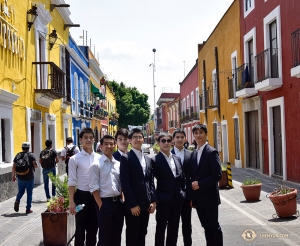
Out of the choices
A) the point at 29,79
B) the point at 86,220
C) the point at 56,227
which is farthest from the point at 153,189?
the point at 29,79

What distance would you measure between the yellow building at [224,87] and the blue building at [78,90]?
7702mm

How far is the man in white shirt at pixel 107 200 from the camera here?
4836 mm

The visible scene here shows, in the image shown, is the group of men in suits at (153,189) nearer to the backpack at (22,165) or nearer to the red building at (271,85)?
the backpack at (22,165)

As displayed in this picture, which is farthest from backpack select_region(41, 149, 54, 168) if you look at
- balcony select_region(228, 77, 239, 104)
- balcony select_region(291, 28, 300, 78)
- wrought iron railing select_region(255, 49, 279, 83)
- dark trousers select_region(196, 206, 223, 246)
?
balcony select_region(228, 77, 239, 104)

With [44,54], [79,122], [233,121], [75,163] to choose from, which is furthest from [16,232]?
[79,122]

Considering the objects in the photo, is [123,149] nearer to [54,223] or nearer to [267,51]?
[54,223]

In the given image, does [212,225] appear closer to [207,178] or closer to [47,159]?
[207,178]

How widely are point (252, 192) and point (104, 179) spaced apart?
19.4 feet

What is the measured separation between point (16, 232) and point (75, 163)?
264 cm

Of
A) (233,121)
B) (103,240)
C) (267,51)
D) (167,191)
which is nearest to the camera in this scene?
(103,240)

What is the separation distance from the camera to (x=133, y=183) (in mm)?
4898

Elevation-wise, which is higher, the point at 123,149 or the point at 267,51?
the point at 267,51

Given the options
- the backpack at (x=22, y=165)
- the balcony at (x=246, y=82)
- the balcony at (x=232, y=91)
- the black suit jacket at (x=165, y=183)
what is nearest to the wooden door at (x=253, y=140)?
the balcony at (x=246, y=82)

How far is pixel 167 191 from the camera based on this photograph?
5.33m
